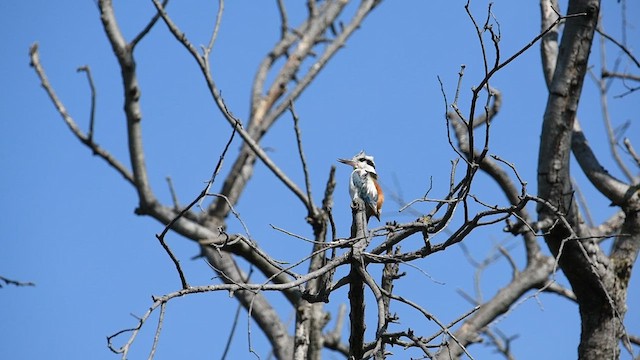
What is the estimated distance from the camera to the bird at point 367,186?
6000 millimetres

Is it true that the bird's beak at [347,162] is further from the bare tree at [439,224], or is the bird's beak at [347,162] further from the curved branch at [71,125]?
the curved branch at [71,125]

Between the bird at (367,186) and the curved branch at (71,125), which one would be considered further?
the curved branch at (71,125)

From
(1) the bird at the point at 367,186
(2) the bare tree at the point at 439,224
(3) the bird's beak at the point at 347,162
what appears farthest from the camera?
(3) the bird's beak at the point at 347,162

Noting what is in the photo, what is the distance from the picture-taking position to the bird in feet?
19.7

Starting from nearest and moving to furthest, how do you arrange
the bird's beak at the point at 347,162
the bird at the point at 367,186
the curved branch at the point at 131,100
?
the bird at the point at 367,186
the bird's beak at the point at 347,162
the curved branch at the point at 131,100

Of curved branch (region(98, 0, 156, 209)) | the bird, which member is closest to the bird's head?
the bird

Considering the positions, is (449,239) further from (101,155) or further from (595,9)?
(101,155)

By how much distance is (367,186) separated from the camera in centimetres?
600

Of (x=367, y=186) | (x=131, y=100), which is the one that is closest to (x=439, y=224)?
(x=367, y=186)

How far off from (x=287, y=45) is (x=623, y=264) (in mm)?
7336

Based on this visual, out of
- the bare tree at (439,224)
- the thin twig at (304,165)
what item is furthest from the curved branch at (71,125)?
the thin twig at (304,165)

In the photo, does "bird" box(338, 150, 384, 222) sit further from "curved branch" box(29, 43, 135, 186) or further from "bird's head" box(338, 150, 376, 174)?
"curved branch" box(29, 43, 135, 186)

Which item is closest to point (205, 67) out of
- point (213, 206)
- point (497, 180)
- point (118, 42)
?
point (118, 42)

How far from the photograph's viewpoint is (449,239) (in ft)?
11.3
